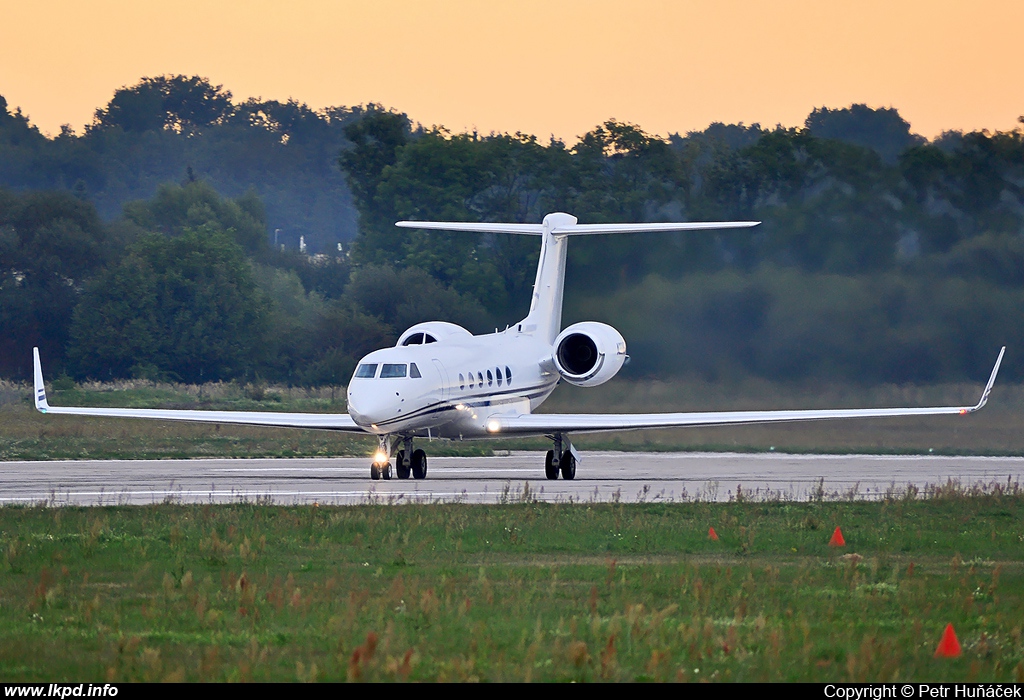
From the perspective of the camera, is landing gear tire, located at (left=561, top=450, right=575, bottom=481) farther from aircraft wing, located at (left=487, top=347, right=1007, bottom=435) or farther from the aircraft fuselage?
the aircraft fuselage

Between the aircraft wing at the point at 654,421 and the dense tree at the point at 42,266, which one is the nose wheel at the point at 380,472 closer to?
the aircraft wing at the point at 654,421

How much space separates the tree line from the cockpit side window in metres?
13.1

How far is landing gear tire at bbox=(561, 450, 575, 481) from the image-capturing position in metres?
31.5

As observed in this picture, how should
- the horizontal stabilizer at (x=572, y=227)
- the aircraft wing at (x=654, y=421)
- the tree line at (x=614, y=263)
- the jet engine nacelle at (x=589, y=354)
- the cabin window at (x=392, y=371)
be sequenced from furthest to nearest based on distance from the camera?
1. the tree line at (x=614, y=263)
2. the jet engine nacelle at (x=589, y=354)
3. the horizontal stabilizer at (x=572, y=227)
4. the aircraft wing at (x=654, y=421)
5. the cabin window at (x=392, y=371)

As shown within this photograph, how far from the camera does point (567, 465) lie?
3159cm

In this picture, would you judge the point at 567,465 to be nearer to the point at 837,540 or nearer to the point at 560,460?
the point at 560,460

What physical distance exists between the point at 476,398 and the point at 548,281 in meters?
6.36

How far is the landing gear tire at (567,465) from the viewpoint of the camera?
3152cm

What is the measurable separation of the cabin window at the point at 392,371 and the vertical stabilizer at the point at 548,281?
760 centimetres

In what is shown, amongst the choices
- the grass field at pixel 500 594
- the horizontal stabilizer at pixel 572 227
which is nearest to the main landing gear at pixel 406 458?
the horizontal stabilizer at pixel 572 227

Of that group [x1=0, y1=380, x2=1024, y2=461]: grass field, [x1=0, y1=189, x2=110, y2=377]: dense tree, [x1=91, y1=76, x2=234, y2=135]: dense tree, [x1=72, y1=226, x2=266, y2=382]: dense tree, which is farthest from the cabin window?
[x1=91, y1=76, x2=234, y2=135]: dense tree

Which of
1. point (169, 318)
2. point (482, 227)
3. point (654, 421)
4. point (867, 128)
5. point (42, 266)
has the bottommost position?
point (169, 318)

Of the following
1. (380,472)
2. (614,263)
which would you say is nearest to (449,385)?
(380,472)

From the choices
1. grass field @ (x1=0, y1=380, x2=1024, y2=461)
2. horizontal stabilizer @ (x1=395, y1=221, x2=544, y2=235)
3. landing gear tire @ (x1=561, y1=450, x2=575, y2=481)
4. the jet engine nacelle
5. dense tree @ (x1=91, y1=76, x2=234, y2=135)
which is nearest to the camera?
landing gear tire @ (x1=561, y1=450, x2=575, y2=481)
